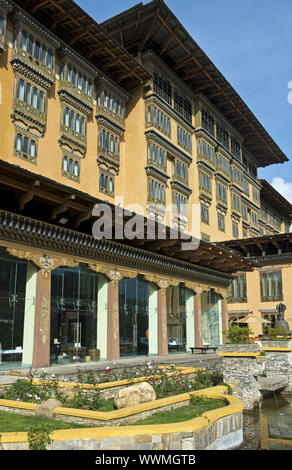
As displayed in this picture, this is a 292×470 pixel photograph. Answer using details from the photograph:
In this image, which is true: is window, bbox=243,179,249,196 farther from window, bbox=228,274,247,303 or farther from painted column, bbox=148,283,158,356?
painted column, bbox=148,283,158,356

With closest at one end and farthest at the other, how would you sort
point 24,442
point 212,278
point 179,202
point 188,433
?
point 24,442
point 188,433
point 212,278
point 179,202

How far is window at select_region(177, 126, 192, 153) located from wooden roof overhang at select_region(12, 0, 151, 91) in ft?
21.9

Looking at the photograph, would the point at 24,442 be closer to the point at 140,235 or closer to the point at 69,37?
the point at 140,235

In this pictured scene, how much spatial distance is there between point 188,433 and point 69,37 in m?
28.5

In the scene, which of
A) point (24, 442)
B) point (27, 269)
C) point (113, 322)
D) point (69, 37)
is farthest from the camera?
point (69, 37)

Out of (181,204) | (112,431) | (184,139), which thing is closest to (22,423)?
(112,431)

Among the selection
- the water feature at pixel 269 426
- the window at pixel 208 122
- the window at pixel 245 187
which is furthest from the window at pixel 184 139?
Answer: the water feature at pixel 269 426

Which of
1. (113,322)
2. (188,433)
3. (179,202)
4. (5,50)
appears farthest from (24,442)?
(179,202)

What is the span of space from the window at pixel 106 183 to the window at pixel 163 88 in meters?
9.71

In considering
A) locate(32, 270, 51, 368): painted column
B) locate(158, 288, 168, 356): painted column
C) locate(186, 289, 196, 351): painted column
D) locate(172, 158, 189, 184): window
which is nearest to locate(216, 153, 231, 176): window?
locate(172, 158, 189, 184): window

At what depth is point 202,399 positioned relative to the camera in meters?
11.5

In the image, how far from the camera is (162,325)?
26.2 meters

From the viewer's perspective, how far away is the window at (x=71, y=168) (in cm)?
2894

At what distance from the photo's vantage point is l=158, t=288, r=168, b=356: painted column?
26062 millimetres
